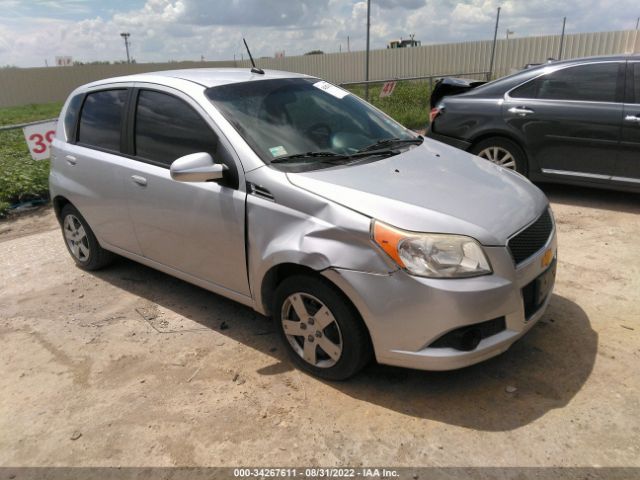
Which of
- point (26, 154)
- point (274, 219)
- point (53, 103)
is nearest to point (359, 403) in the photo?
point (274, 219)

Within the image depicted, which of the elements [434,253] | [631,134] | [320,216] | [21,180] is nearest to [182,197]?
[320,216]

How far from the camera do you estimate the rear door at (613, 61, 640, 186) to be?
5344 mm

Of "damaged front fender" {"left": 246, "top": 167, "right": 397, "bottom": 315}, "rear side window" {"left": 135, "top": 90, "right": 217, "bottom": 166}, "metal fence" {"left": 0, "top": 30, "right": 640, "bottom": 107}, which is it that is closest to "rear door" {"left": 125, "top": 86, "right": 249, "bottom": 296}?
"rear side window" {"left": 135, "top": 90, "right": 217, "bottom": 166}

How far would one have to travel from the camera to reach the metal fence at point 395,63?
1991cm

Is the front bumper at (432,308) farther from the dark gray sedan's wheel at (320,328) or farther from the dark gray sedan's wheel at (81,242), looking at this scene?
the dark gray sedan's wheel at (81,242)

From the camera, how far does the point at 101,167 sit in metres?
4.07

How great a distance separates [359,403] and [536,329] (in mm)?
1384

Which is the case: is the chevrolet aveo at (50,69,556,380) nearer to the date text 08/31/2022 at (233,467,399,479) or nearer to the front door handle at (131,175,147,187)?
the front door handle at (131,175,147,187)

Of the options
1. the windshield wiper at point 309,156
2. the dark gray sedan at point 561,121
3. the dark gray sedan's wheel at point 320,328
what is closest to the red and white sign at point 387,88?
the dark gray sedan at point 561,121

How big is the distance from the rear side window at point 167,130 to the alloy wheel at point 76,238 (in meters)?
1.37

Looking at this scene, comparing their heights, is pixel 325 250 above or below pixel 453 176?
below

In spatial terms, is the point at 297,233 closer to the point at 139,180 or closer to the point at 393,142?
the point at 393,142

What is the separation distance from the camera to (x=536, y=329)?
342 centimetres

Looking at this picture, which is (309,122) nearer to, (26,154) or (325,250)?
(325,250)
